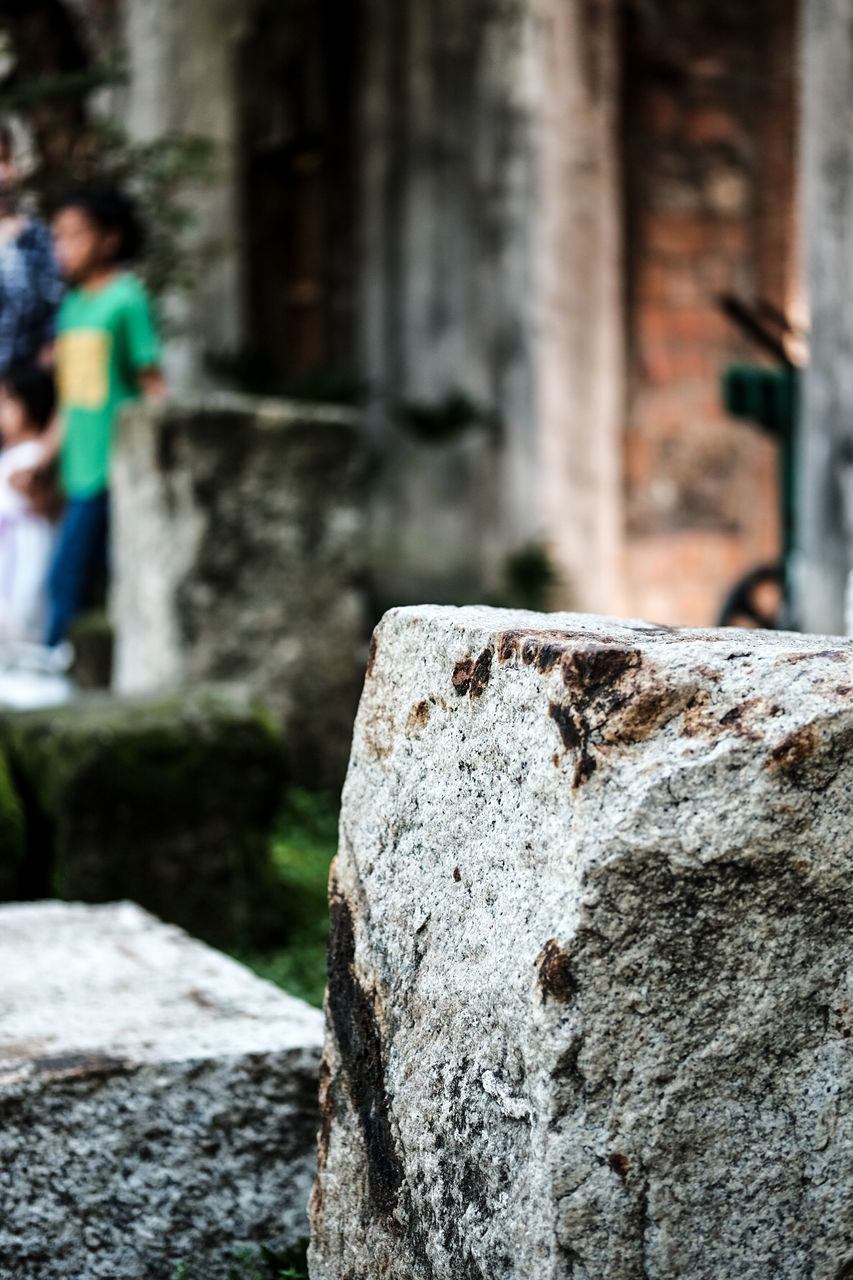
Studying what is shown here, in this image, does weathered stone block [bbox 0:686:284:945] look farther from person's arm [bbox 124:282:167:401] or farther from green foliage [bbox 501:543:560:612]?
green foliage [bbox 501:543:560:612]

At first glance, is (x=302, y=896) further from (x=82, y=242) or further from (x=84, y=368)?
(x=82, y=242)

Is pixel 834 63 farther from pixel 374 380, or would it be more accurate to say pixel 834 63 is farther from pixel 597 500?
pixel 374 380

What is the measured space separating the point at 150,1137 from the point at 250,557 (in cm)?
284

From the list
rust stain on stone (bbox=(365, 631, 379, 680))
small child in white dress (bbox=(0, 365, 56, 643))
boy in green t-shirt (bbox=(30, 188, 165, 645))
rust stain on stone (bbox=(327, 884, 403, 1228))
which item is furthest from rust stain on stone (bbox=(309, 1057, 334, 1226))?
small child in white dress (bbox=(0, 365, 56, 643))

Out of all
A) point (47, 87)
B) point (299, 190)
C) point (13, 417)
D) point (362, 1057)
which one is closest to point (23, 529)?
point (13, 417)

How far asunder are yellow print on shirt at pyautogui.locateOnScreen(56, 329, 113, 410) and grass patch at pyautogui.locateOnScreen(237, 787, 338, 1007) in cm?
160

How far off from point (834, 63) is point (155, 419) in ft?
6.45

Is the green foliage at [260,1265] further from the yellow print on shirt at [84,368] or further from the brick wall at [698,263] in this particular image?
the brick wall at [698,263]

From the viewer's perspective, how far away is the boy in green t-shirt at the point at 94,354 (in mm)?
5227

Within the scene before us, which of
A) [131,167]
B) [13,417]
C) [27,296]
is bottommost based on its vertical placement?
[13,417]

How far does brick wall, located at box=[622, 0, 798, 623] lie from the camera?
25.3 feet

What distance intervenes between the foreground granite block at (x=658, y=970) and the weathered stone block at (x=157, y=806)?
1882mm

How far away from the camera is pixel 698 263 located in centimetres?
791

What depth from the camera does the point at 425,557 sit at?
716 cm
